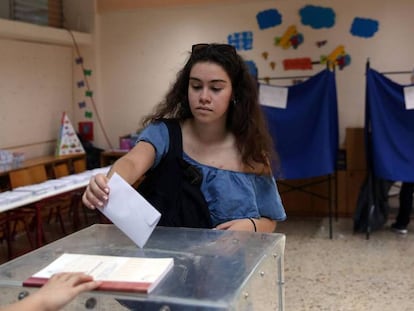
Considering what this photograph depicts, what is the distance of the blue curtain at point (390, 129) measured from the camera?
4539 millimetres

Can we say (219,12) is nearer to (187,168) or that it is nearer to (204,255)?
(187,168)

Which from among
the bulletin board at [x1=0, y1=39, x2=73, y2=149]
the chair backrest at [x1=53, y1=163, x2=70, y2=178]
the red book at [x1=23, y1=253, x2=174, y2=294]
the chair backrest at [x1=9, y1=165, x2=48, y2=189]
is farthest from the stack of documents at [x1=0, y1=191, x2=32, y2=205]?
the red book at [x1=23, y1=253, x2=174, y2=294]

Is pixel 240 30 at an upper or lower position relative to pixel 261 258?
upper

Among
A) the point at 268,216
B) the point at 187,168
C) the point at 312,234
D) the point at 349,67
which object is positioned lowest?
the point at 312,234

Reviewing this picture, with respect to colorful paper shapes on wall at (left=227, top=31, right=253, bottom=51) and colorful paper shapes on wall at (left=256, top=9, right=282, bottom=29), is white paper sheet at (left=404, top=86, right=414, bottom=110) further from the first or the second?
colorful paper shapes on wall at (left=227, top=31, right=253, bottom=51)

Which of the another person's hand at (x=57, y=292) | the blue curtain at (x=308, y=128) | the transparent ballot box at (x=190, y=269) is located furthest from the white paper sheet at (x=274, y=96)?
the another person's hand at (x=57, y=292)

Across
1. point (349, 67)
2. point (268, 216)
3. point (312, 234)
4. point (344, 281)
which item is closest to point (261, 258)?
point (268, 216)

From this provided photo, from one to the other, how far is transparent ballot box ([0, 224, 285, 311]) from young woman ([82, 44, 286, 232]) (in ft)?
0.53

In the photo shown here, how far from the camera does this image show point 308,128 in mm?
4754

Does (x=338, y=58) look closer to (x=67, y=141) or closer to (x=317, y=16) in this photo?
(x=317, y=16)

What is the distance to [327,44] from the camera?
5.62 meters

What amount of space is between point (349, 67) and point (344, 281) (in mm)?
2750

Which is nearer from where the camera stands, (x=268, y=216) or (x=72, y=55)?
(x=268, y=216)

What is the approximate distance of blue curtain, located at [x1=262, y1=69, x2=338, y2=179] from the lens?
4688mm
